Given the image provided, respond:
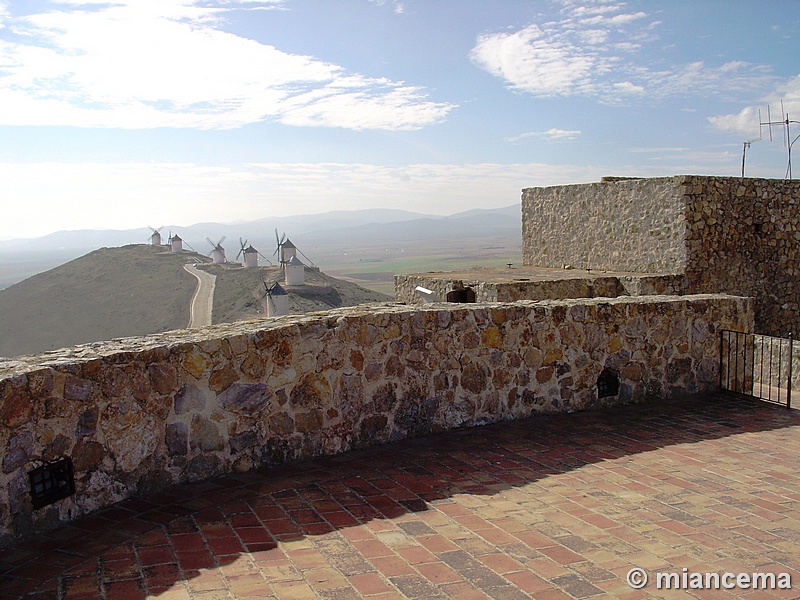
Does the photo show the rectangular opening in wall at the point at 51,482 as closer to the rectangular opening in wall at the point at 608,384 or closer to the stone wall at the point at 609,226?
the rectangular opening in wall at the point at 608,384

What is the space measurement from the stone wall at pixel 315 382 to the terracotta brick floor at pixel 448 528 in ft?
0.72

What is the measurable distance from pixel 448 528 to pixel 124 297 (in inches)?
3234

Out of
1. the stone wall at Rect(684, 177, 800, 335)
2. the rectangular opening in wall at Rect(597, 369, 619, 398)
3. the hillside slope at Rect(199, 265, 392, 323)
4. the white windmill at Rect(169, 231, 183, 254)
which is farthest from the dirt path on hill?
the rectangular opening in wall at Rect(597, 369, 619, 398)

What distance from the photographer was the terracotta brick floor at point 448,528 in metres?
3.24

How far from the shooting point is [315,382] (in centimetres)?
510

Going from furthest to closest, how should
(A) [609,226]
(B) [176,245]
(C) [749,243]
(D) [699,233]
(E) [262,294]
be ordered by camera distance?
(B) [176,245], (E) [262,294], (A) [609,226], (C) [749,243], (D) [699,233]

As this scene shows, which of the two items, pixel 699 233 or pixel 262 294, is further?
pixel 262 294

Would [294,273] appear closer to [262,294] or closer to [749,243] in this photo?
[262,294]

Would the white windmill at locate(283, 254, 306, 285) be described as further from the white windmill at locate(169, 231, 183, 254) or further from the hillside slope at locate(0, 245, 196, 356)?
the white windmill at locate(169, 231, 183, 254)

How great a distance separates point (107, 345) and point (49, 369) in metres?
0.65

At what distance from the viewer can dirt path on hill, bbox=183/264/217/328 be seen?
194ft

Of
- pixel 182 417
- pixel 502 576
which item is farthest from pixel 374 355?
pixel 502 576
